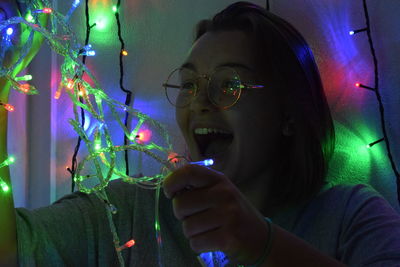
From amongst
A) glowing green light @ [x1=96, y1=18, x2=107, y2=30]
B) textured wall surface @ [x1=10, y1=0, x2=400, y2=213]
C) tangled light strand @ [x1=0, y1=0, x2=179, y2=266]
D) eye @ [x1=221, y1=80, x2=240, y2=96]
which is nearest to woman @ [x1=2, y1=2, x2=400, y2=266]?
eye @ [x1=221, y1=80, x2=240, y2=96]

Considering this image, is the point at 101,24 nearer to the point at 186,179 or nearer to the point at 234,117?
the point at 234,117

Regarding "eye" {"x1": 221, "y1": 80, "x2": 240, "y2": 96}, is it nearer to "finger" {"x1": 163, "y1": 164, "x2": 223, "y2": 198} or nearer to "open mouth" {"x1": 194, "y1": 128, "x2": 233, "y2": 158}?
"open mouth" {"x1": 194, "y1": 128, "x2": 233, "y2": 158}

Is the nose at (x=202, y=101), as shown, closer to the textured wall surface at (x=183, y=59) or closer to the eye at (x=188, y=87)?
the eye at (x=188, y=87)

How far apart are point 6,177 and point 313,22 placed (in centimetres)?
89

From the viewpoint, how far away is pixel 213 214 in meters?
0.60

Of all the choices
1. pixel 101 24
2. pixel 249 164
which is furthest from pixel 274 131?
pixel 101 24

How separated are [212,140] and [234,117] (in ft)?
0.29

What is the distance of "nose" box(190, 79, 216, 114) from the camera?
899 mm

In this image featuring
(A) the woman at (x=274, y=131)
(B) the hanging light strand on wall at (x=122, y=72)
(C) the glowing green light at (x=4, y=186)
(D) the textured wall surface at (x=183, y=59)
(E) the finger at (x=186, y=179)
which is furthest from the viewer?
(B) the hanging light strand on wall at (x=122, y=72)

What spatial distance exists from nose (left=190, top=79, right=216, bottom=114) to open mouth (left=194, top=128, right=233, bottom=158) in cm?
5

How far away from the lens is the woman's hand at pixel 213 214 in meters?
0.59

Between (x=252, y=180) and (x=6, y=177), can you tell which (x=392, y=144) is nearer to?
(x=252, y=180)

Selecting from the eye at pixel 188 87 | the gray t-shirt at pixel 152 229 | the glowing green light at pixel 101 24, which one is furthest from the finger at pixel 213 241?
the glowing green light at pixel 101 24

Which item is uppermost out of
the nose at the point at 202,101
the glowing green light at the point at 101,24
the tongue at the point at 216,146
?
the glowing green light at the point at 101,24
